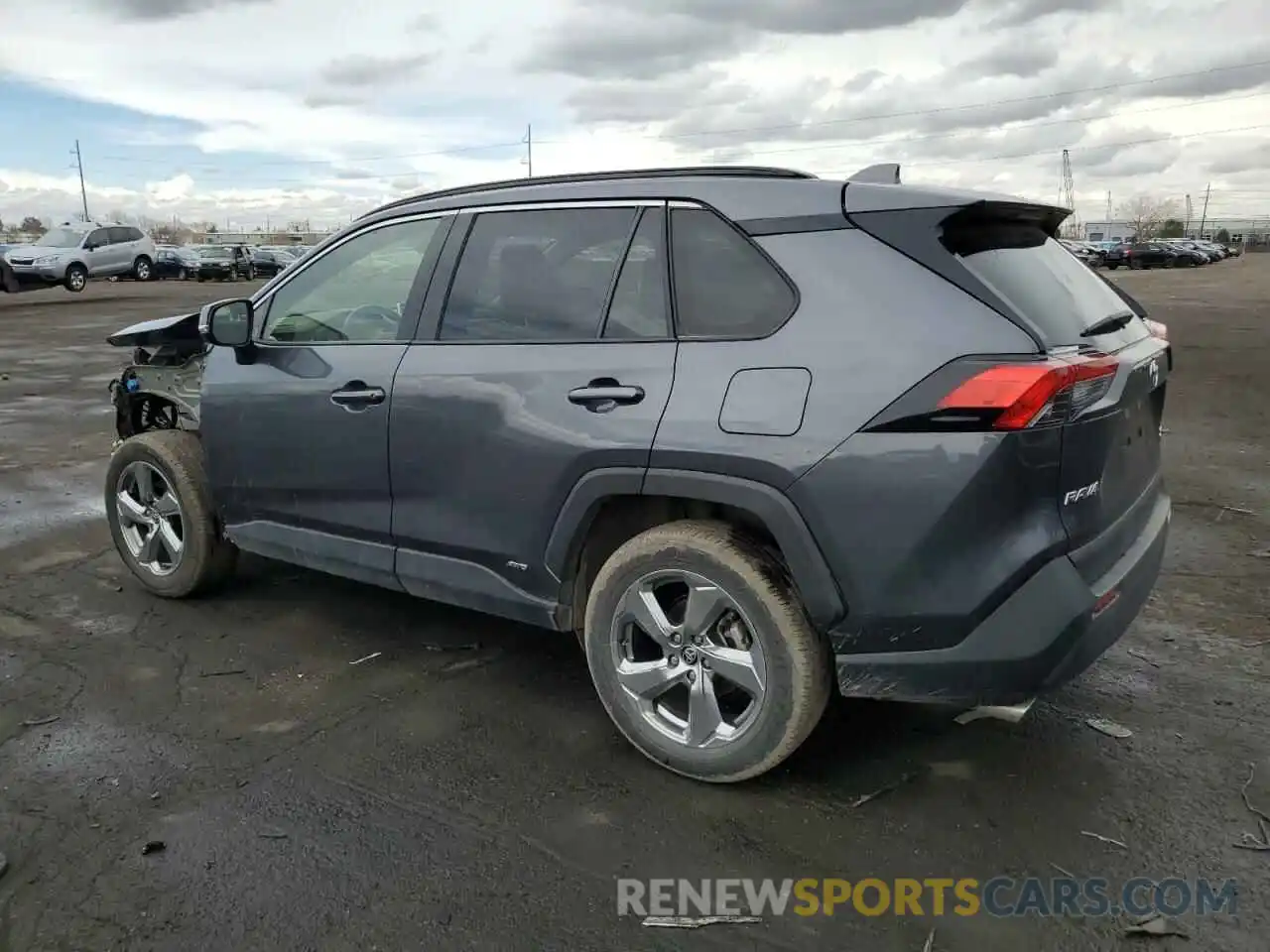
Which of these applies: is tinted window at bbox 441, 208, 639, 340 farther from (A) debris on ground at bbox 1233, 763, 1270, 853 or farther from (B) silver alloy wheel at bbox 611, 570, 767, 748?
(A) debris on ground at bbox 1233, 763, 1270, 853

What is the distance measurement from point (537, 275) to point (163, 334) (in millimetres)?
2324

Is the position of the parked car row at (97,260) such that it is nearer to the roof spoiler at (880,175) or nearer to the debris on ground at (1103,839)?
the roof spoiler at (880,175)

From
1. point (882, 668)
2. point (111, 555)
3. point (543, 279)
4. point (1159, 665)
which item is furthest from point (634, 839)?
point (111, 555)

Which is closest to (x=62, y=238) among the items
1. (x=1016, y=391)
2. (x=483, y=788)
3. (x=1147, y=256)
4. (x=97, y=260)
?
(x=97, y=260)

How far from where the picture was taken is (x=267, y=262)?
44.9 meters

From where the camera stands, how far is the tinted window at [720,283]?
2.93 m

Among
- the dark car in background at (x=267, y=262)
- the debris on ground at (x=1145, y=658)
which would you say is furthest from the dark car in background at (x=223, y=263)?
the debris on ground at (x=1145, y=658)

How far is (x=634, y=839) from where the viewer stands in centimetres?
287

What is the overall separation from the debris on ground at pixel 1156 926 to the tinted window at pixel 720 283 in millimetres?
1793

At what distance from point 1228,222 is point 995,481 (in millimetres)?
150572

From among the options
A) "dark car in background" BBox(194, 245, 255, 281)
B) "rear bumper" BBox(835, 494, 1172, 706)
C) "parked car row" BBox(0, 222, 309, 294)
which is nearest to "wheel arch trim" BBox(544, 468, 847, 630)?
"rear bumper" BBox(835, 494, 1172, 706)

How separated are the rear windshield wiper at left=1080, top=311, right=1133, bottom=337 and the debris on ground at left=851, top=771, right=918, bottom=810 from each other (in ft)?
4.73

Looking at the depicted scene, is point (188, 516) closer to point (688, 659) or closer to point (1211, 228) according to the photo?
point (688, 659)

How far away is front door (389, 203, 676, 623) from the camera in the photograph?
3133 millimetres
